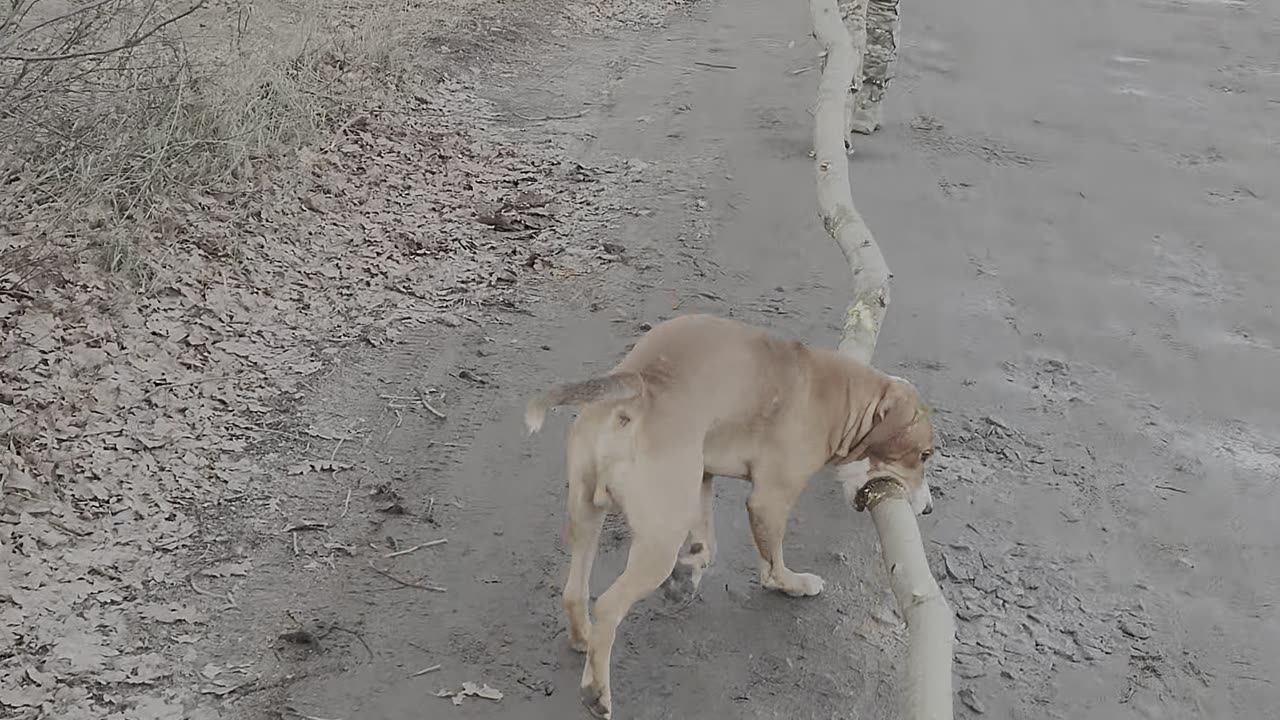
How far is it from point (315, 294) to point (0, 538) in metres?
2.33

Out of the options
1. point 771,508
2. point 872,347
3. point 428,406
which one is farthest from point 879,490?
point 428,406

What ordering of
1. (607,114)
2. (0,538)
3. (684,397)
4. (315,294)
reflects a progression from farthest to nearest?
(607,114), (315,294), (0,538), (684,397)

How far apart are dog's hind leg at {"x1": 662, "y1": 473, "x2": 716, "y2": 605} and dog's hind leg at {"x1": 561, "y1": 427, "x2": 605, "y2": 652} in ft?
1.46

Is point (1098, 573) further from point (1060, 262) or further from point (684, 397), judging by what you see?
point (1060, 262)

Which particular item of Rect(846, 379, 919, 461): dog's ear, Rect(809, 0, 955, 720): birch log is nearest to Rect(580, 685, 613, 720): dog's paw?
Rect(809, 0, 955, 720): birch log

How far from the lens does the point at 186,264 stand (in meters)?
5.89

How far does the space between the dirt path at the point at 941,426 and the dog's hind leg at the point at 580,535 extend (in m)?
0.19

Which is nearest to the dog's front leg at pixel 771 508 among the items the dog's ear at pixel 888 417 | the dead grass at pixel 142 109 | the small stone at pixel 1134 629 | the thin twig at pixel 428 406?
the dog's ear at pixel 888 417

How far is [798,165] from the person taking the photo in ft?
27.9

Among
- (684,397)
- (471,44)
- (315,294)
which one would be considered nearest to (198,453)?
(315,294)

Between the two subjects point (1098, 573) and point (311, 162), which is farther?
point (311, 162)

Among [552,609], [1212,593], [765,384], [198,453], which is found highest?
[765,384]

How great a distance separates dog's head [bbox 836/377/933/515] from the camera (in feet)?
13.9

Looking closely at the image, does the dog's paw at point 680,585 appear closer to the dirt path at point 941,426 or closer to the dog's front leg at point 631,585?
the dirt path at point 941,426
